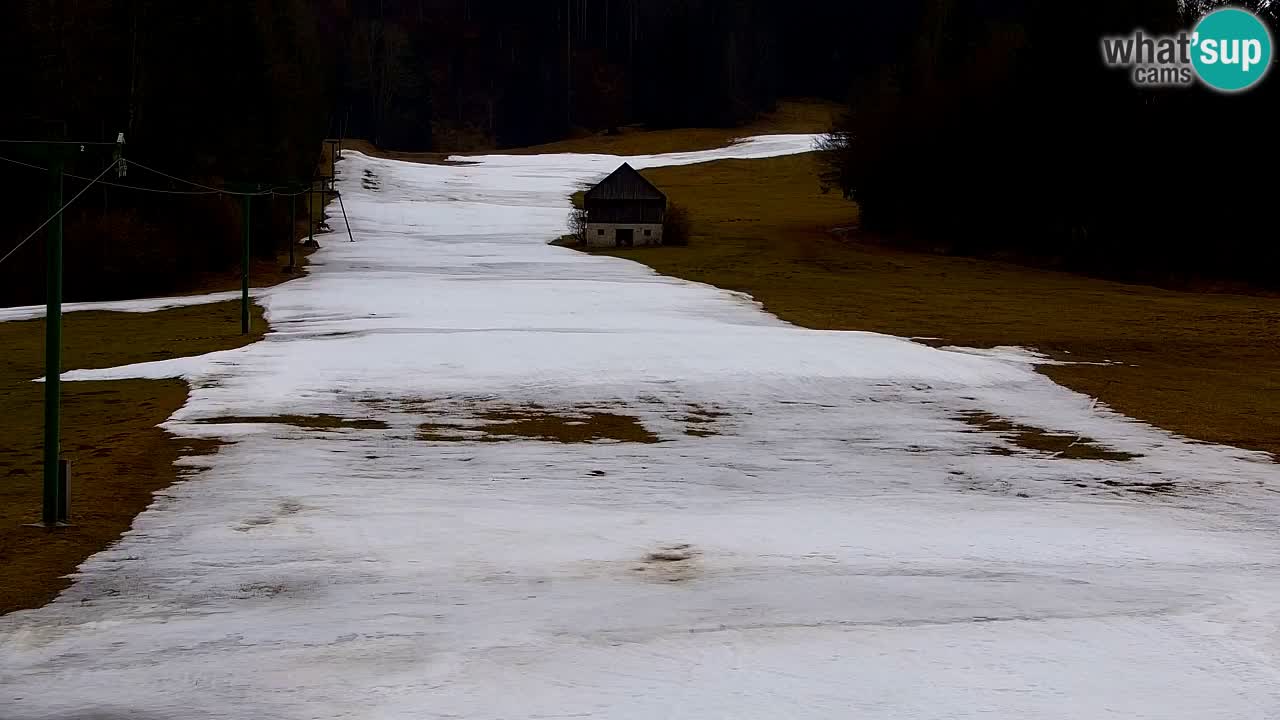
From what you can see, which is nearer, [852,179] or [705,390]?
[705,390]

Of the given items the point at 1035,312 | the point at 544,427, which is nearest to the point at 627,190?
the point at 1035,312

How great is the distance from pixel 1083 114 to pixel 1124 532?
137ft

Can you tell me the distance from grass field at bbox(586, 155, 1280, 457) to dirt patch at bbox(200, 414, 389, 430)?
1002 cm

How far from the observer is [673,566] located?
9.63 m

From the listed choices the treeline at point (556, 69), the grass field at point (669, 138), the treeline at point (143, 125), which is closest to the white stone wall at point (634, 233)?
the treeline at point (143, 125)

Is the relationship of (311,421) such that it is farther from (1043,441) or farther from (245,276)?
(245,276)

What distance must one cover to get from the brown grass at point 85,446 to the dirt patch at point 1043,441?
9015 mm

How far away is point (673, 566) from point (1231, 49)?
4574 centimetres

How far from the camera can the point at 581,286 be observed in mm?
40188

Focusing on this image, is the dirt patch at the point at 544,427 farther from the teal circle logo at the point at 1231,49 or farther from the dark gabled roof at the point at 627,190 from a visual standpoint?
the dark gabled roof at the point at 627,190

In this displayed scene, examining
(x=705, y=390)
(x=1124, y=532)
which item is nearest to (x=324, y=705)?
(x=1124, y=532)

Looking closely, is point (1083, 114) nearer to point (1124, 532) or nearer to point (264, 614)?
point (1124, 532)

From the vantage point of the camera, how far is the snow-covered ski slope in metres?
6.97

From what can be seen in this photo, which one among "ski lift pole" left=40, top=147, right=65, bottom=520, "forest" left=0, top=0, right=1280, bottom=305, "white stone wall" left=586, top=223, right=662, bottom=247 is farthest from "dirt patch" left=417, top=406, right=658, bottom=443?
"white stone wall" left=586, top=223, right=662, bottom=247
